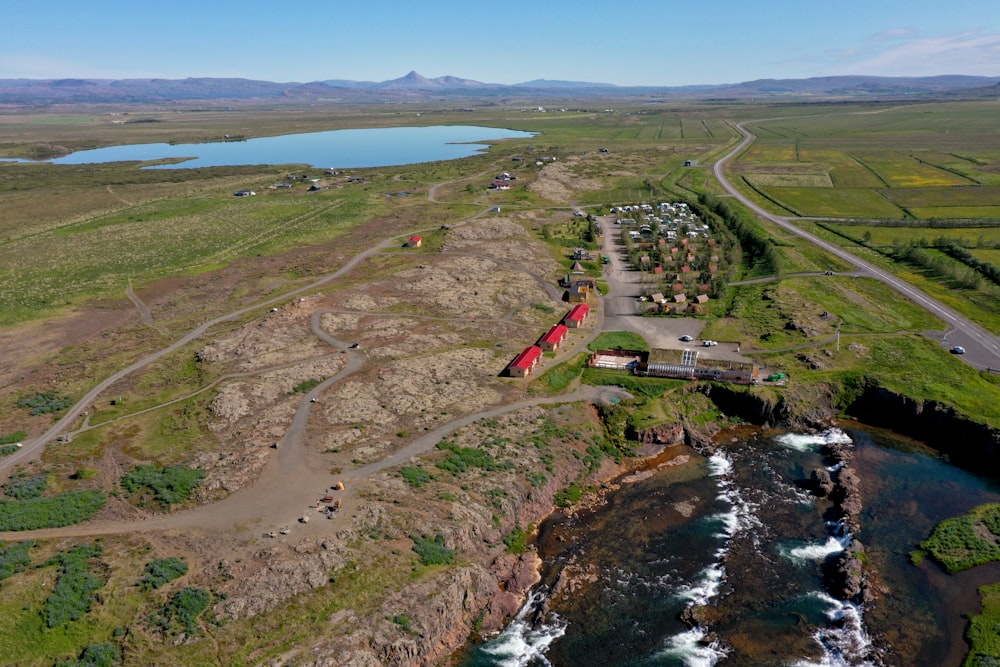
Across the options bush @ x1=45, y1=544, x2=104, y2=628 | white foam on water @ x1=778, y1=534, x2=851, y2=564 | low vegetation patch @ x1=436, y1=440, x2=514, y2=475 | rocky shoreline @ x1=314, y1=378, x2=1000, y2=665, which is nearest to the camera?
bush @ x1=45, y1=544, x2=104, y2=628

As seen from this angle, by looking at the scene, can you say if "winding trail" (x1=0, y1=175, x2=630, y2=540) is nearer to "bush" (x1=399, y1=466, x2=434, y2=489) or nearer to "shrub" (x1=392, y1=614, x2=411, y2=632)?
"bush" (x1=399, y1=466, x2=434, y2=489)

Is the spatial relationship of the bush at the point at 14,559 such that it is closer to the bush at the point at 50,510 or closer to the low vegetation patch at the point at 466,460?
the bush at the point at 50,510

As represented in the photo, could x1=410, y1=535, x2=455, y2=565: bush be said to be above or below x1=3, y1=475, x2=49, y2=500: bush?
below

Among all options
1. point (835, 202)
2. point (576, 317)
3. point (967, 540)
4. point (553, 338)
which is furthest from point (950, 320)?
point (835, 202)

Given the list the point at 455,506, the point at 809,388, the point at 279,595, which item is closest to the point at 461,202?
the point at 809,388

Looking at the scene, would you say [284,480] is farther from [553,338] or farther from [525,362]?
[553,338]

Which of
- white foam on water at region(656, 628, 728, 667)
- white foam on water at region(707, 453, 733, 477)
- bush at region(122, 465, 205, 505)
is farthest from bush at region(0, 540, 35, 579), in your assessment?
Result: white foam on water at region(707, 453, 733, 477)
